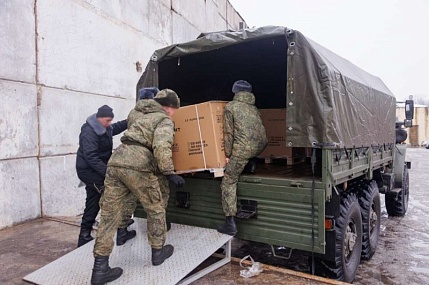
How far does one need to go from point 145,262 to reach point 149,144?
3.55 ft

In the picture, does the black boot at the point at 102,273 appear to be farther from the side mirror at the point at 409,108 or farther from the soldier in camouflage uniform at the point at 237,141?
the side mirror at the point at 409,108

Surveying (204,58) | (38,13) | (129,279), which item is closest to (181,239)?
(129,279)

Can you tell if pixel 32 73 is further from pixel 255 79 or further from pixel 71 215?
pixel 255 79

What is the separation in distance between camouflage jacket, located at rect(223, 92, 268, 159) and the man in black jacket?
4.52ft

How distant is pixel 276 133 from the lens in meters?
5.05

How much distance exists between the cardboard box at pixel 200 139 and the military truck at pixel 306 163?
0.28m

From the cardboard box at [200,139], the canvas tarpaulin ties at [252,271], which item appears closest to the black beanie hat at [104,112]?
the cardboard box at [200,139]

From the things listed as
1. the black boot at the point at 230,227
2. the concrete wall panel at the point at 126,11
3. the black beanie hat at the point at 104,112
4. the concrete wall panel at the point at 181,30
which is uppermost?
the concrete wall panel at the point at 181,30

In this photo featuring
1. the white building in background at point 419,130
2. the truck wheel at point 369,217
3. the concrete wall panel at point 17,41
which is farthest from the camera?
the white building in background at point 419,130

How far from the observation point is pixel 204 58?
15.9ft

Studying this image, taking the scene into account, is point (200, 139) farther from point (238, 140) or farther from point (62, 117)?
point (62, 117)

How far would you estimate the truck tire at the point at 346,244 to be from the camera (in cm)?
330

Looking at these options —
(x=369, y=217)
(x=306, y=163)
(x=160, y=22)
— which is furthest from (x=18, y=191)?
(x=160, y=22)

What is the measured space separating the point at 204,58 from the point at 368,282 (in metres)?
3.55
